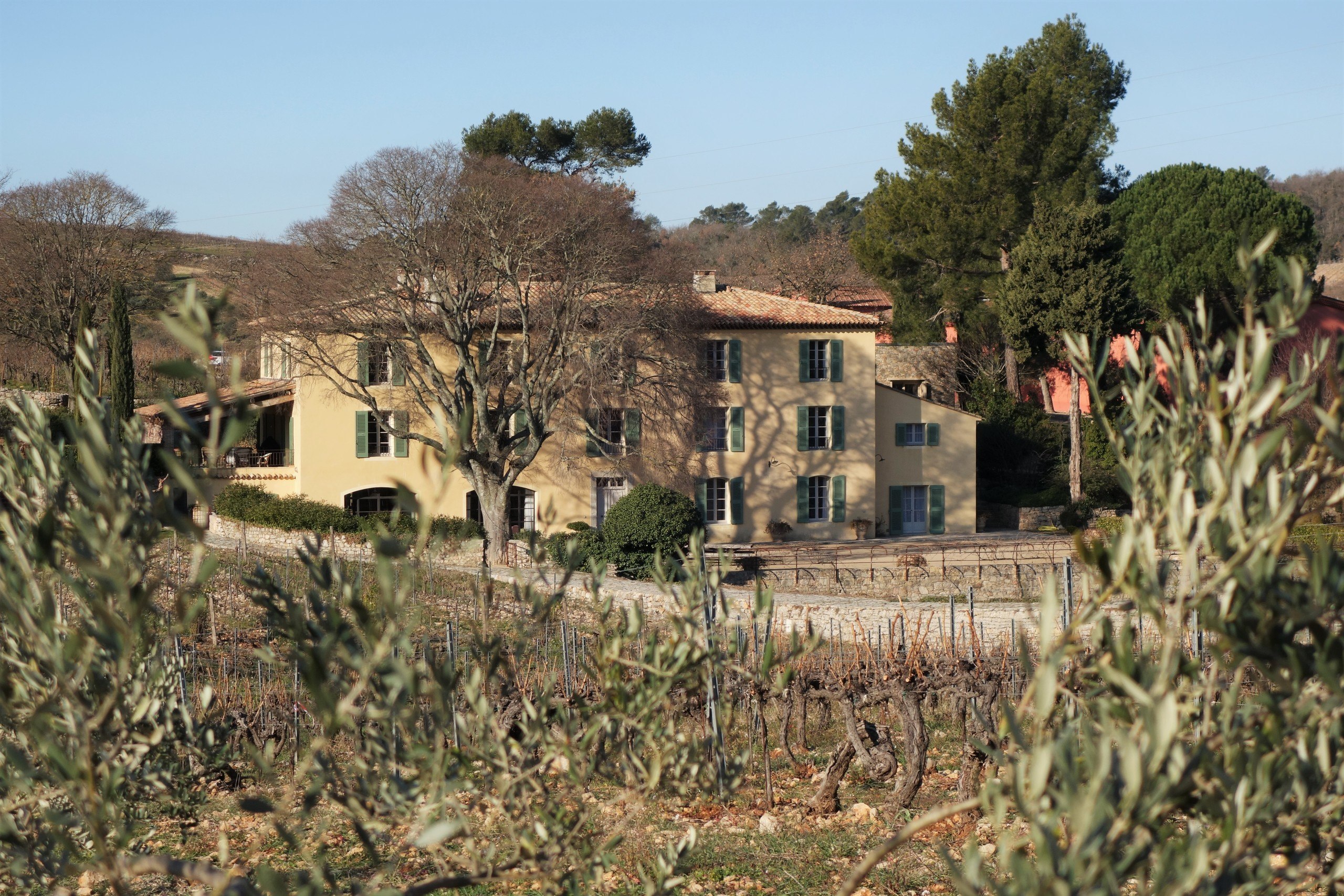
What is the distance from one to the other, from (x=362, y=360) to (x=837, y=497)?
11.6 metres

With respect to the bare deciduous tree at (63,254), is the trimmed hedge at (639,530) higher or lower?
lower

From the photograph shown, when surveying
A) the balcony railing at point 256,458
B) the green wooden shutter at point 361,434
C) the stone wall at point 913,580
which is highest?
the green wooden shutter at point 361,434

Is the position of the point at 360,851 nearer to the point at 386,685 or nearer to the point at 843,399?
the point at 386,685

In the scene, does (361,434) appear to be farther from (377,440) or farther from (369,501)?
(369,501)

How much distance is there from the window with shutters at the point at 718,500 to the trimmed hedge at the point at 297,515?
564 cm

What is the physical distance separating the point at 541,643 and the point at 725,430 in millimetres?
13546

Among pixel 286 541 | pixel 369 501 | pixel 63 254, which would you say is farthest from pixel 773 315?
pixel 63 254

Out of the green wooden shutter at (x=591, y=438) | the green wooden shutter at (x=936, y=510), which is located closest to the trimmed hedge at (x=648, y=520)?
the green wooden shutter at (x=591, y=438)

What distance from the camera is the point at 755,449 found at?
2886 cm

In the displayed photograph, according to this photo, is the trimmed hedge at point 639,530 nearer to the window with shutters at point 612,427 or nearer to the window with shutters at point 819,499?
the window with shutters at point 612,427

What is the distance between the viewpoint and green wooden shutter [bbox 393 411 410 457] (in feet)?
85.1

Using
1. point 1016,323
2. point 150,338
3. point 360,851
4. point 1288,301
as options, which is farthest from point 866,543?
point 150,338

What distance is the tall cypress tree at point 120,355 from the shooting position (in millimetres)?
28094

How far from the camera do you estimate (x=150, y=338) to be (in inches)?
1823
